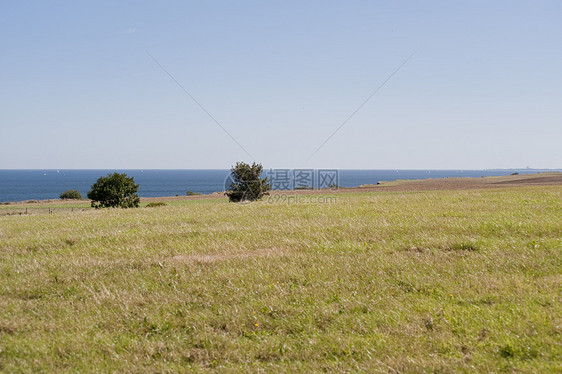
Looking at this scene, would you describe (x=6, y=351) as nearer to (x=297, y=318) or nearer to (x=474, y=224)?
(x=297, y=318)

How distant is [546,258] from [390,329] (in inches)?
274

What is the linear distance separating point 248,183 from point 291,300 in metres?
39.5

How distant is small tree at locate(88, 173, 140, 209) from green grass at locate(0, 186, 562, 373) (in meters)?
35.7

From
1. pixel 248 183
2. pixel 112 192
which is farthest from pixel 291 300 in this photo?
pixel 112 192

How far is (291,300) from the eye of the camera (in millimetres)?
9727

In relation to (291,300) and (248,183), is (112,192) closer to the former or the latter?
(248,183)

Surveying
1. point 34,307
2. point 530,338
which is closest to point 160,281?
point 34,307

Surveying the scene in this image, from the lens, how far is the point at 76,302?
10047mm

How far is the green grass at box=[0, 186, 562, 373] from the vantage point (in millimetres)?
7215

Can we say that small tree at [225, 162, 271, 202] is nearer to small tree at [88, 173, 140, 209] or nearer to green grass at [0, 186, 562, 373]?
small tree at [88, 173, 140, 209]

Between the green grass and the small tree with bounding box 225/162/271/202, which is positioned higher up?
the small tree with bounding box 225/162/271/202

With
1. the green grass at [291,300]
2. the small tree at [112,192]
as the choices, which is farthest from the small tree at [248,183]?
the green grass at [291,300]

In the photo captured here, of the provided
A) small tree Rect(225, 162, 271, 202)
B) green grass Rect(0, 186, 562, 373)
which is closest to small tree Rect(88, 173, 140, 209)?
small tree Rect(225, 162, 271, 202)

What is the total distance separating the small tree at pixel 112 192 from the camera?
51375 millimetres
